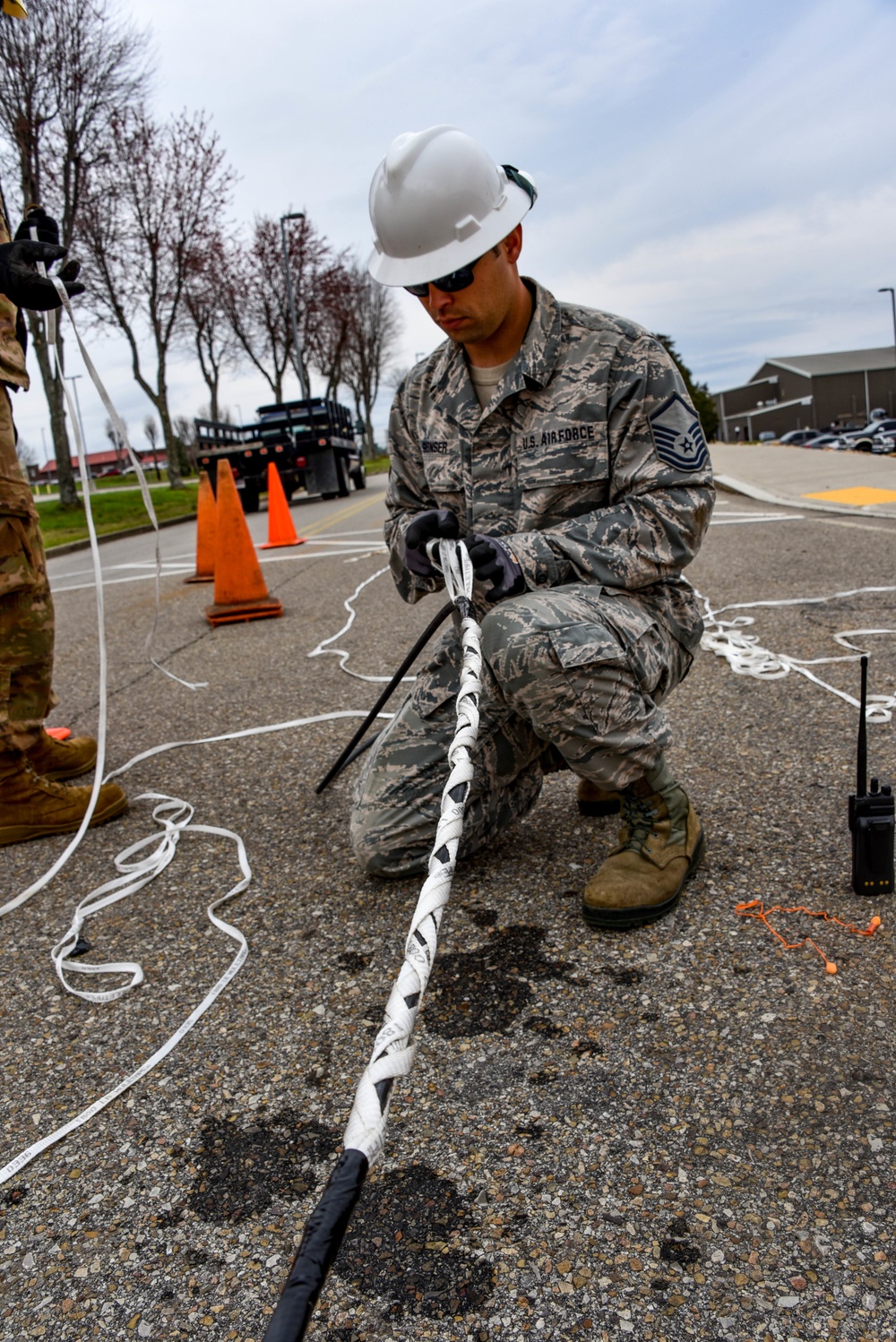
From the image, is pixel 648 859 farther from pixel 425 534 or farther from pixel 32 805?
pixel 32 805

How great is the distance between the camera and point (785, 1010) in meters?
1.81

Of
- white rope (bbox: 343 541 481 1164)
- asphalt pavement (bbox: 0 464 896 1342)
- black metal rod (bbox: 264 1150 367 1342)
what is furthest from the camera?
asphalt pavement (bbox: 0 464 896 1342)

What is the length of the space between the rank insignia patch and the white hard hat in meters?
0.54

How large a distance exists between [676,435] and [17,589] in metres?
1.93

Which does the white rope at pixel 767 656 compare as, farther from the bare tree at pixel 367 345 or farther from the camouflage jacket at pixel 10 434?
the bare tree at pixel 367 345

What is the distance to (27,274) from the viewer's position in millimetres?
2787

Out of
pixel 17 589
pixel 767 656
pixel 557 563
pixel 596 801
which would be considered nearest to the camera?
pixel 557 563

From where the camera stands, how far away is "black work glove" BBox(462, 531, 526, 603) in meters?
2.24

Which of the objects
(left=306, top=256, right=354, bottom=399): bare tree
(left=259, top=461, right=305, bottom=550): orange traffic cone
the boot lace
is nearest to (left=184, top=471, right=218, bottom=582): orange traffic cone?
(left=259, top=461, right=305, bottom=550): orange traffic cone

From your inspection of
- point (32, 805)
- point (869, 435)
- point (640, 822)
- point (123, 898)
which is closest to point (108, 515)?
point (32, 805)

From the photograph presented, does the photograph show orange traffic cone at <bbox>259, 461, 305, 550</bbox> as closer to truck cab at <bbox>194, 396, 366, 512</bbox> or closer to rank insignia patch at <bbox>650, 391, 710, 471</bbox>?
truck cab at <bbox>194, 396, 366, 512</bbox>

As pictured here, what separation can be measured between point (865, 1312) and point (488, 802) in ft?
4.74

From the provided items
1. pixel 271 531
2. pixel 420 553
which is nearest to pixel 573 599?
pixel 420 553

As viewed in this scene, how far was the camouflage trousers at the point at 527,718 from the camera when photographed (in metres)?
2.14
